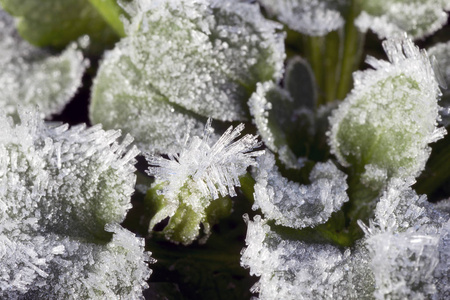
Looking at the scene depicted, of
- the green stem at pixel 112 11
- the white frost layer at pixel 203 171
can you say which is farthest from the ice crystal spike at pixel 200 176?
the green stem at pixel 112 11

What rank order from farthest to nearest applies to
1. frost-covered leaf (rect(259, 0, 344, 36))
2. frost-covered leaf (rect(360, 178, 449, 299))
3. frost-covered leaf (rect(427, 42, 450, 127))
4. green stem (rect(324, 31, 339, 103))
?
1. green stem (rect(324, 31, 339, 103))
2. frost-covered leaf (rect(259, 0, 344, 36))
3. frost-covered leaf (rect(427, 42, 450, 127))
4. frost-covered leaf (rect(360, 178, 449, 299))

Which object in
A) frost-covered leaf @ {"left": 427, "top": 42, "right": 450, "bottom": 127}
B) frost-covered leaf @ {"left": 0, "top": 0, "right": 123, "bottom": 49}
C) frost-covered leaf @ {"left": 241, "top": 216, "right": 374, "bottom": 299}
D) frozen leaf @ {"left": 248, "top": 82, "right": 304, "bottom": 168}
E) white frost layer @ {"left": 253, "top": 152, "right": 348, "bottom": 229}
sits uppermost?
frost-covered leaf @ {"left": 0, "top": 0, "right": 123, "bottom": 49}

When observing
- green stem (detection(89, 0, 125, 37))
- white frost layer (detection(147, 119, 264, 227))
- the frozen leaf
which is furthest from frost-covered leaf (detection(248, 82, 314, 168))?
green stem (detection(89, 0, 125, 37))

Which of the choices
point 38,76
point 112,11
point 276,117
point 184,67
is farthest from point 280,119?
point 38,76

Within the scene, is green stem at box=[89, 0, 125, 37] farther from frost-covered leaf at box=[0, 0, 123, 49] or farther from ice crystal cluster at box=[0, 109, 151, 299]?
ice crystal cluster at box=[0, 109, 151, 299]

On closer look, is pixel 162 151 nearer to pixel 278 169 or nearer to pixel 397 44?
pixel 278 169

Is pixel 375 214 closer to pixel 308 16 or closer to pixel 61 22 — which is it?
pixel 308 16

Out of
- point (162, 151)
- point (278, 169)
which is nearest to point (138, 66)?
point (162, 151)
